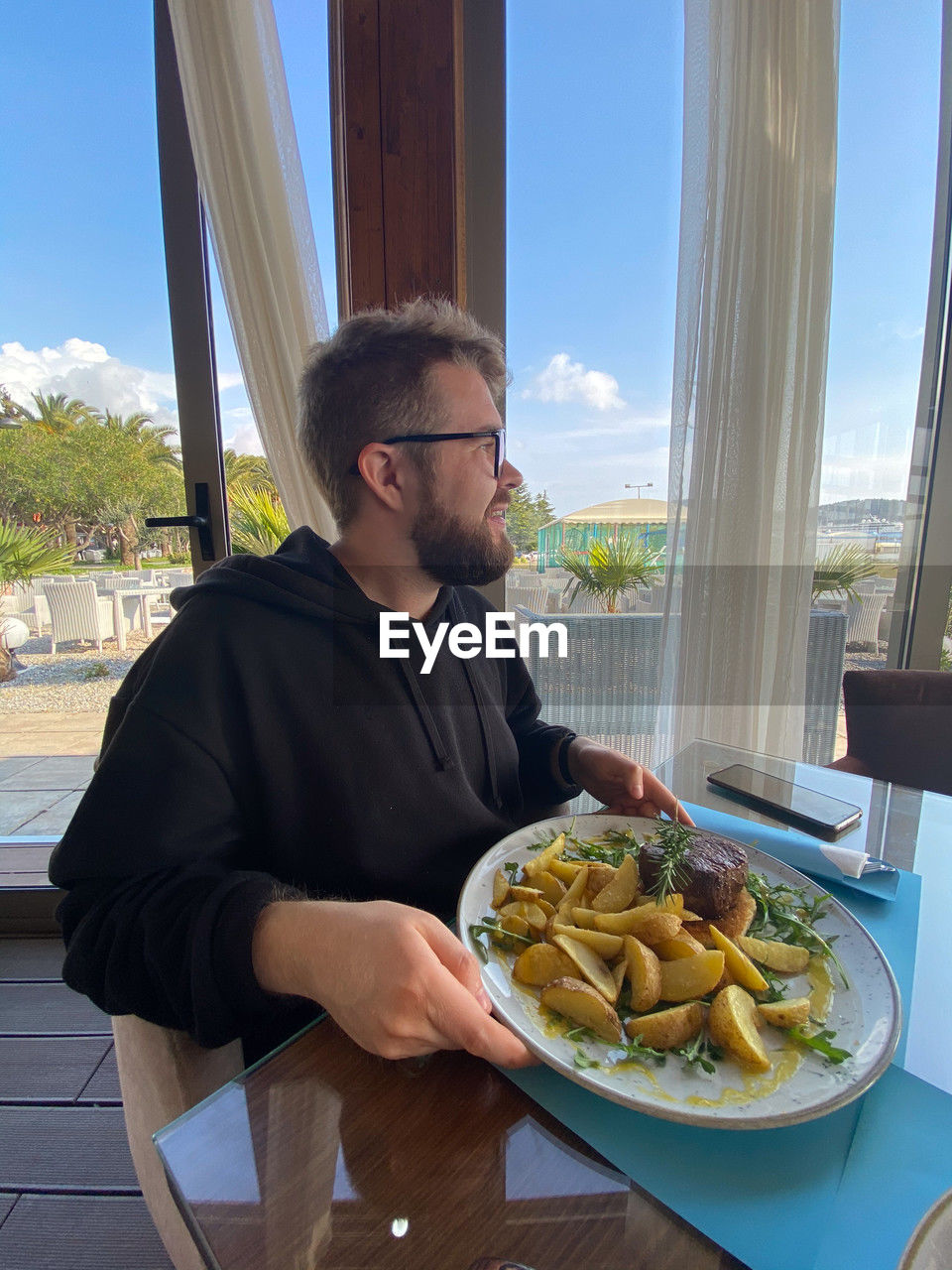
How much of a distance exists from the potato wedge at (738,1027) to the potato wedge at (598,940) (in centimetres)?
10

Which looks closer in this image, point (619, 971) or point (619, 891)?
point (619, 971)

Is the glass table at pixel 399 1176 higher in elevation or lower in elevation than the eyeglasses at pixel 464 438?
lower

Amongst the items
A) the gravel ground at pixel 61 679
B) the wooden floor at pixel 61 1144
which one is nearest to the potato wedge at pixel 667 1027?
the wooden floor at pixel 61 1144

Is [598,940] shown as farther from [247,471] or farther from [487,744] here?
[247,471]

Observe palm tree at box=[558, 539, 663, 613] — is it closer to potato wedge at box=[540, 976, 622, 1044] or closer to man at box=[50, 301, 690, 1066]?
man at box=[50, 301, 690, 1066]

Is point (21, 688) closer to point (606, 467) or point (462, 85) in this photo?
point (606, 467)

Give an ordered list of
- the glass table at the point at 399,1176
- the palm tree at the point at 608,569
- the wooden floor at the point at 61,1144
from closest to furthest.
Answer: the glass table at the point at 399,1176
the wooden floor at the point at 61,1144
the palm tree at the point at 608,569

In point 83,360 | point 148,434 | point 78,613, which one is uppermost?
point 83,360

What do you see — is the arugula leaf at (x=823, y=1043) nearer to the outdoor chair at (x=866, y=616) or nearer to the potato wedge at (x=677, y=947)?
the potato wedge at (x=677, y=947)

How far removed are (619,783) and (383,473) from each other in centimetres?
72

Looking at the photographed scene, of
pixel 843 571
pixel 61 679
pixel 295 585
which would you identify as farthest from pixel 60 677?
pixel 843 571

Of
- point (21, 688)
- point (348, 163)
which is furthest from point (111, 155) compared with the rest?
point (21, 688)

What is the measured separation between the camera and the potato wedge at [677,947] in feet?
1.81

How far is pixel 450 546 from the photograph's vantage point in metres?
1.10
